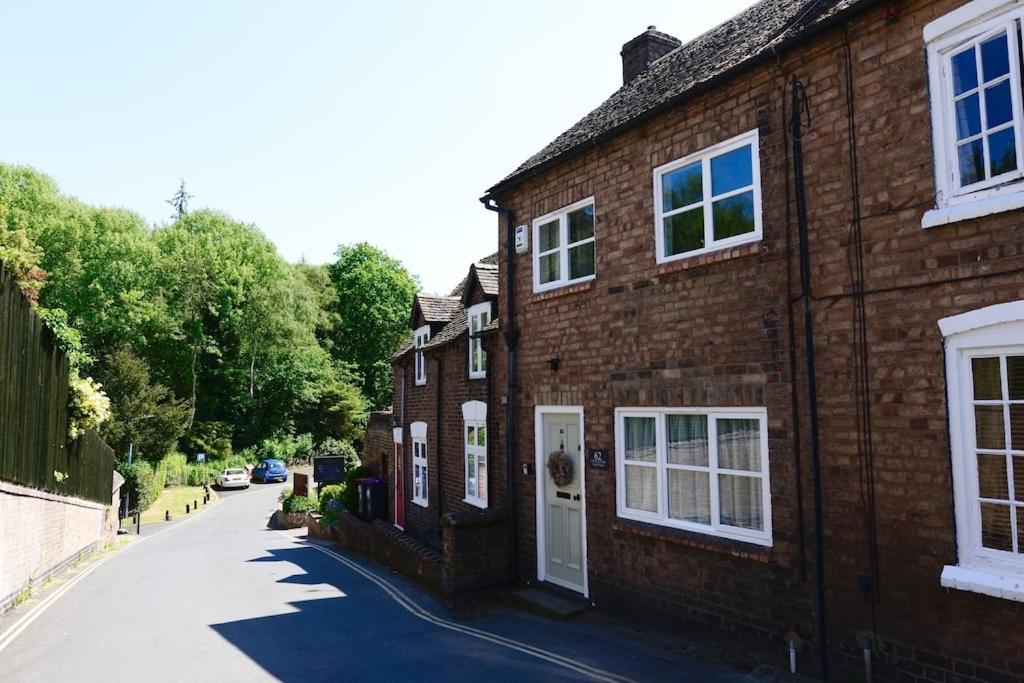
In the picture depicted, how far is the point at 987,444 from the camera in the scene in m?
5.34

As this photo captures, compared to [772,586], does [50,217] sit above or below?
above

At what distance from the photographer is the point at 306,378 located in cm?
5278

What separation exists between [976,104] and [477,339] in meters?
9.84

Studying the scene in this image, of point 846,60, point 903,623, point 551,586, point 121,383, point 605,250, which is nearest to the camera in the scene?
point 903,623

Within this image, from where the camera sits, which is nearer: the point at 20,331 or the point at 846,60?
the point at 846,60

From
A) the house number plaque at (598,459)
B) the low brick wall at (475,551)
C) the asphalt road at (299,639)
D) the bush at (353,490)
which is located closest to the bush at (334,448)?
the bush at (353,490)

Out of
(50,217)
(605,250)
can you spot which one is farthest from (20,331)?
(50,217)

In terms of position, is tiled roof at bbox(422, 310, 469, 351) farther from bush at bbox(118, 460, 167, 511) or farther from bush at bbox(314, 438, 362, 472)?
bush at bbox(314, 438, 362, 472)

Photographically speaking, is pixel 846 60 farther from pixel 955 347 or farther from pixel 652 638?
pixel 652 638

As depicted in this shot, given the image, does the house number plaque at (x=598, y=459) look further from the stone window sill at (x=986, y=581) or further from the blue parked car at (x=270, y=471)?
the blue parked car at (x=270, y=471)

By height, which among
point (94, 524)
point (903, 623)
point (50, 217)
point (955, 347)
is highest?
point (50, 217)

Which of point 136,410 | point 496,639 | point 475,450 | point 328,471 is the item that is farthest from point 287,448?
point 496,639

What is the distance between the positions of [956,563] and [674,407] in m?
3.26

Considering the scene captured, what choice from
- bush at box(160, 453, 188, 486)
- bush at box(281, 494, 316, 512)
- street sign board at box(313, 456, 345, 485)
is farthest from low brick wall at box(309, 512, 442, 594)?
bush at box(160, 453, 188, 486)
